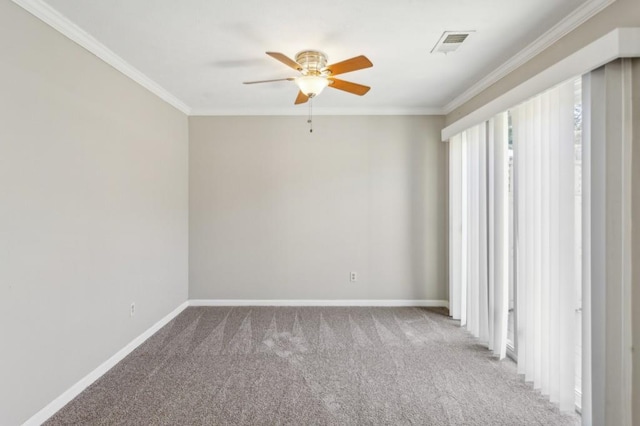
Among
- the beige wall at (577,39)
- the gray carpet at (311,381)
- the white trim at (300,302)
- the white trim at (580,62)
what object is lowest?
the gray carpet at (311,381)

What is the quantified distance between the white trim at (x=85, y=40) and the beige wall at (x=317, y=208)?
3.38ft

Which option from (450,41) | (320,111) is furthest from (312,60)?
(320,111)

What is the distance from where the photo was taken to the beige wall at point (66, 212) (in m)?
1.76

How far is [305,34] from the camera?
2223 mm

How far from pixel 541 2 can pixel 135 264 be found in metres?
3.72

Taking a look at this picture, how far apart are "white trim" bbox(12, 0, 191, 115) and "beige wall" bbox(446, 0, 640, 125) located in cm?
333

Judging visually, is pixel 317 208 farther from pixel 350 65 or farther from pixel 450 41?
pixel 450 41

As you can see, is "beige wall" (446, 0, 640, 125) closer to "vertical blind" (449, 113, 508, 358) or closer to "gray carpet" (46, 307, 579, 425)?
"vertical blind" (449, 113, 508, 358)

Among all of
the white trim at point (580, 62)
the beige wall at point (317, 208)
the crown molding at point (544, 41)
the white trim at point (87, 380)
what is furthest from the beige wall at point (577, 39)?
the white trim at point (87, 380)

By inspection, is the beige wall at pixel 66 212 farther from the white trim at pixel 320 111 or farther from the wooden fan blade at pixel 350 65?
the wooden fan blade at pixel 350 65

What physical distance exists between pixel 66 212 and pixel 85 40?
1.27 m

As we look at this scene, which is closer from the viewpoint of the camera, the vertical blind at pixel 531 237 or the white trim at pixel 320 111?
the vertical blind at pixel 531 237

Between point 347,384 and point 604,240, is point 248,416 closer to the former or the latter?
point 347,384

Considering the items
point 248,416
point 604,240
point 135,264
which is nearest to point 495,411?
point 604,240
